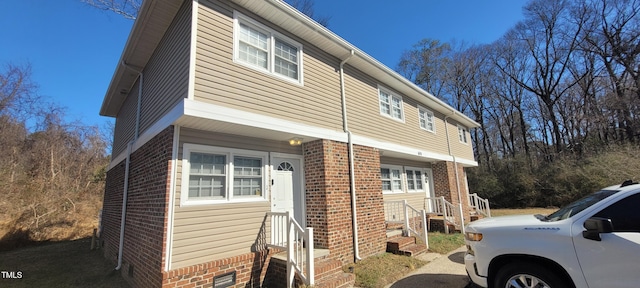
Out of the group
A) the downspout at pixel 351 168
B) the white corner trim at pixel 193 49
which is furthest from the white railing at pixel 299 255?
the white corner trim at pixel 193 49

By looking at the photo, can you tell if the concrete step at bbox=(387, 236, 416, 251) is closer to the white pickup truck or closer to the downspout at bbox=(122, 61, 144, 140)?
the white pickup truck

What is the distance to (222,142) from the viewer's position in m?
5.87

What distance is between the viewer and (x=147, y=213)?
568 centimetres

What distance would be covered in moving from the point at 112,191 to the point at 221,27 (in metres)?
8.16

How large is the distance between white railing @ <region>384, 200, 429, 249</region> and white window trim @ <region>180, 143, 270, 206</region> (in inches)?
179

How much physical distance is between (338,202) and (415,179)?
6904 mm

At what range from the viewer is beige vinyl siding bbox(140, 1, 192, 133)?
5395 mm

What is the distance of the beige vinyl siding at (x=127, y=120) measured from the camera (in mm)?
8844

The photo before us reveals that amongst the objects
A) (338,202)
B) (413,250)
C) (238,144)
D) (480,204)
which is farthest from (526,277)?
(480,204)

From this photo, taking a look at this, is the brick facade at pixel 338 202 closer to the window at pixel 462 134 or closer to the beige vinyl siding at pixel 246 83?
the beige vinyl siding at pixel 246 83

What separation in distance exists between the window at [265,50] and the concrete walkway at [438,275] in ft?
16.9

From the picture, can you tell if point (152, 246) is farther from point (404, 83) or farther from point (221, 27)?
point (404, 83)

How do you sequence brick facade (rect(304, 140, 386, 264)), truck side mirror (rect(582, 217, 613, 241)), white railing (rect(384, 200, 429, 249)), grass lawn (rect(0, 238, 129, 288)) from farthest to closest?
white railing (rect(384, 200, 429, 249)) < brick facade (rect(304, 140, 386, 264)) < grass lawn (rect(0, 238, 129, 288)) < truck side mirror (rect(582, 217, 613, 241))

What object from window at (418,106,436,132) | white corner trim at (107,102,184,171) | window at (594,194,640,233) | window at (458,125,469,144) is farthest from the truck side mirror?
window at (458,125,469,144)
